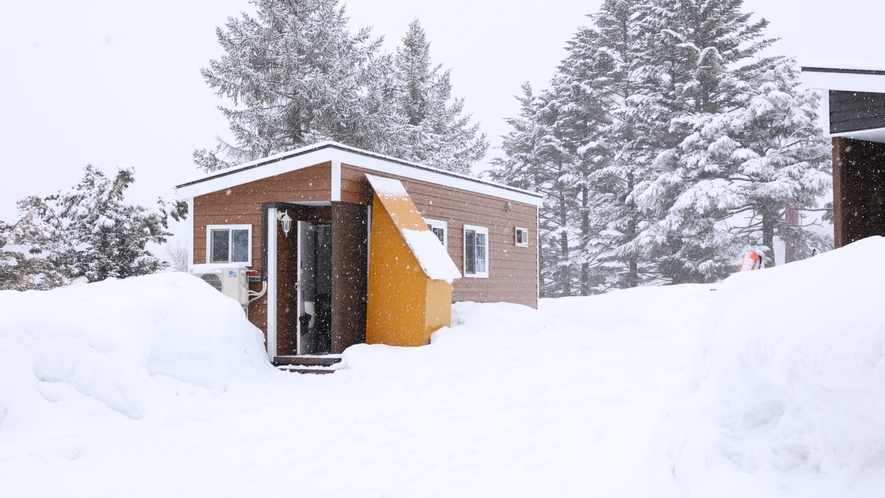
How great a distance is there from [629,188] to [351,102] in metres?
11.6

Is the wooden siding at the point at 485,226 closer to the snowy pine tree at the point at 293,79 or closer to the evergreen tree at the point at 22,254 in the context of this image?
the snowy pine tree at the point at 293,79

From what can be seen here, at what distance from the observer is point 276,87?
20328 mm

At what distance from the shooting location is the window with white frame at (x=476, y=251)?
12742 mm

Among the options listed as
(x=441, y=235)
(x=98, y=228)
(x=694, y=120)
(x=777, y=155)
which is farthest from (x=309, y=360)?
(x=777, y=155)

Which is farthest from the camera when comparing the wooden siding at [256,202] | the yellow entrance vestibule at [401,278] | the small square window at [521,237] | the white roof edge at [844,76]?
the small square window at [521,237]

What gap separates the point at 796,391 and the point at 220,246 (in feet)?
29.5

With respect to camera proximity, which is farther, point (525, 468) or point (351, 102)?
point (351, 102)

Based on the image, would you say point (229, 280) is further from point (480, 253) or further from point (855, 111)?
point (855, 111)

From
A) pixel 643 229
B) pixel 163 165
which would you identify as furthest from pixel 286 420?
pixel 163 165

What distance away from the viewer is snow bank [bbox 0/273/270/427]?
5.38 m

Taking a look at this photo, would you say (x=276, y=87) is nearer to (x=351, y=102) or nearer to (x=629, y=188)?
(x=351, y=102)

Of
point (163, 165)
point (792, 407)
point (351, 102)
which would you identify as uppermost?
point (163, 165)

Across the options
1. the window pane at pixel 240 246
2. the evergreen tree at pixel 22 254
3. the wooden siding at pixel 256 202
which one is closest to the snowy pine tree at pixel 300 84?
the evergreen tree at pixel 22 254

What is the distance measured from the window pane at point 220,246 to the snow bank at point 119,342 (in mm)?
1851
